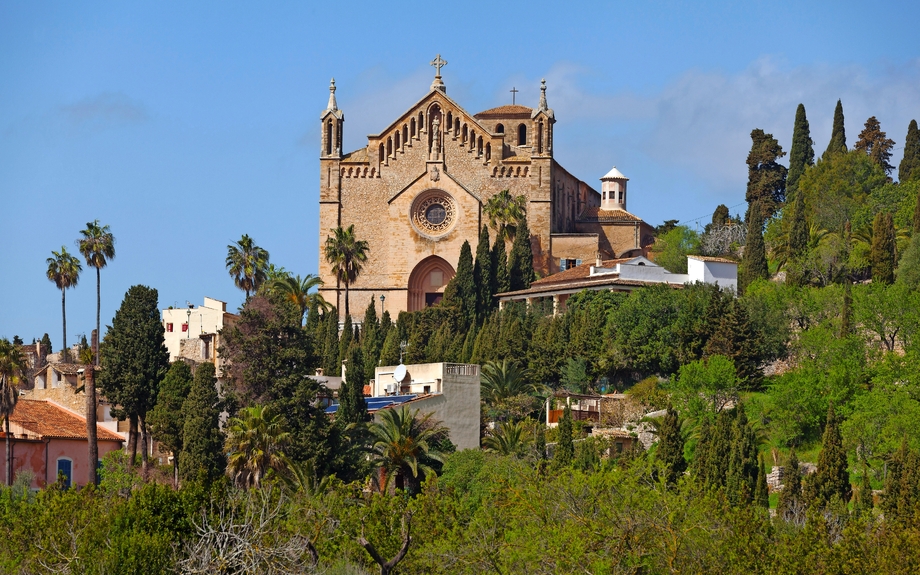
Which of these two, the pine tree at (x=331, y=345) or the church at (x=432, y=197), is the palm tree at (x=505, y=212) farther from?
the pine tree at (x=331, y=345)

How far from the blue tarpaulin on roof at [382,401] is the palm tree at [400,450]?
334 centimetres

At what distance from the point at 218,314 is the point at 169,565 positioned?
45.7 meters

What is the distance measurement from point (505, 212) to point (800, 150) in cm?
1924

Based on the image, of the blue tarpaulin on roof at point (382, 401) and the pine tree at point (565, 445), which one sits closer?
the pine tree at point (565, 445)

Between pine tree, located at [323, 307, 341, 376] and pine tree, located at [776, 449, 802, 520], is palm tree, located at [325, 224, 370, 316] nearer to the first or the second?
pine tree, located at [323, 307, 341, 376]

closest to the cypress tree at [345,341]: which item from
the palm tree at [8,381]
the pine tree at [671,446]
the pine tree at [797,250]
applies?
the palm tree at [8,381]

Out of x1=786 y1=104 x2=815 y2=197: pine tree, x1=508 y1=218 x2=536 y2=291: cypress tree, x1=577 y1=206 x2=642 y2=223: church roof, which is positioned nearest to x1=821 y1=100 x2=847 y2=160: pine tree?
x1=786 y1=104 x2=815 y2=197: pine tree

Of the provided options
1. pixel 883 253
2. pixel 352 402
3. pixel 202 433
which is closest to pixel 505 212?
pixel 883 253

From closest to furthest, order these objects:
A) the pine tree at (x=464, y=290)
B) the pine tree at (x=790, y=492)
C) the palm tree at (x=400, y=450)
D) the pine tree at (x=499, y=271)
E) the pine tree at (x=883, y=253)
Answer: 1. the pine tree at (x=790, y=492)
2. the palm tree at (x=400, y=450)
3. the pine tree at (x=883, y=253)
4. the pine tree at (x=464, y=290)
5. the pine tree at (x=499, y=271)

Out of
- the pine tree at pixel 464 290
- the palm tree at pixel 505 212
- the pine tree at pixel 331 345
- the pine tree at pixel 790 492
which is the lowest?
the pine tree at pixel 790 492

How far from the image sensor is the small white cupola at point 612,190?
10600 cm

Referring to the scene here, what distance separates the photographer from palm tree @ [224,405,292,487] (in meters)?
54.2

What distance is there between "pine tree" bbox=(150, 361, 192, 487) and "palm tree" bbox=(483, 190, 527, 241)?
93.1 ft

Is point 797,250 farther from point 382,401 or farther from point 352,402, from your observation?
point 352,402
